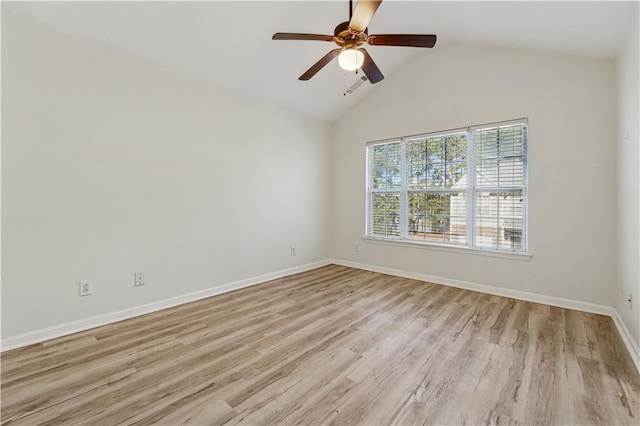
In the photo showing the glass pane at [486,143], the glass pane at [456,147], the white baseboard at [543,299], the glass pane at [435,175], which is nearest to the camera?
the white baseboard at [543,299]

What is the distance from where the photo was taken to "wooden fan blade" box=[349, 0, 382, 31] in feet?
5.87

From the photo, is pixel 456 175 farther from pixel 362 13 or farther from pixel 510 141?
pixel 362 13

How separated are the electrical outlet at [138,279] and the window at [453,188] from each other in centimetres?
333

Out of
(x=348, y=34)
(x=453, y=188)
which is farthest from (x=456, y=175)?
(x=348, y=34)

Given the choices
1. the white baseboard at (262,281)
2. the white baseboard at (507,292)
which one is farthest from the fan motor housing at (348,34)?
the white baseboard at (507,292)

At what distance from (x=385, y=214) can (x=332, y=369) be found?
3.10 m

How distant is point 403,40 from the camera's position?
2246 millimetres

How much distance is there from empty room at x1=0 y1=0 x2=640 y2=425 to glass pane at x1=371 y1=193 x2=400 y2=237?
2.3 inches

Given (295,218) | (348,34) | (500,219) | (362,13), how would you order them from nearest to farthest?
(362,13) → (348,34) → (500,219) → (295,218)

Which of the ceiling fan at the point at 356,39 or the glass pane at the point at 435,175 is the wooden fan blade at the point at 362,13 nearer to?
the ceiling fan at the point at 356,39

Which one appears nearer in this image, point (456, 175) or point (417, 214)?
point (456, 175)

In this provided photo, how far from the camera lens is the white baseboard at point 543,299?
222 centimetres

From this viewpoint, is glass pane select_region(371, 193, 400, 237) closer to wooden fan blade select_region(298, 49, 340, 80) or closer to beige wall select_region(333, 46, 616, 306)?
beige wall select_region(333, 46, 616, 306)

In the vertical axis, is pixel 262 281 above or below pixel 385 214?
below
